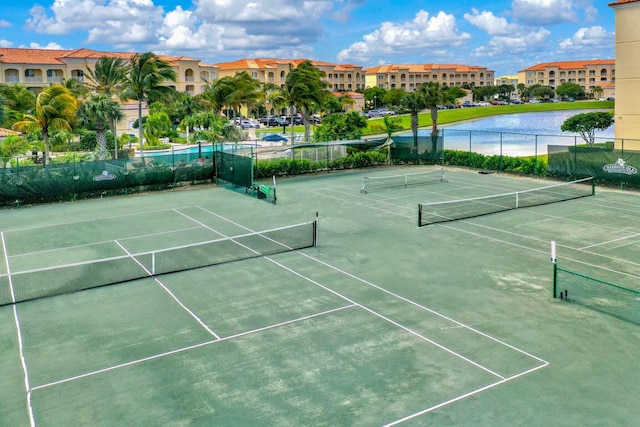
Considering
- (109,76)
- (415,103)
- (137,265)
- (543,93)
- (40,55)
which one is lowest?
(137,265)

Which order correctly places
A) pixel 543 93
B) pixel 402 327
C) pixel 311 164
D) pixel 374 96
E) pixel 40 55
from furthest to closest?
pixel 543 93, pixel 374 96, pixel 40 55, pixel 311 164, pixel 402 327

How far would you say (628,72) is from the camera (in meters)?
38.9

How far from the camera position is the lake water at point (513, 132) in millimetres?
66231

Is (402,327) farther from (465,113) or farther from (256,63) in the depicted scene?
(256,63)

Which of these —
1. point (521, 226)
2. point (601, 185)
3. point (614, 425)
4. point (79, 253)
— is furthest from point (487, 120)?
point (614, 425)

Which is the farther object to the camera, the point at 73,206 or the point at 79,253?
the point at 73,206

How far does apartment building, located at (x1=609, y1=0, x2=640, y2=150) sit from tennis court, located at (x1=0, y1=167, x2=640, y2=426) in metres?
15.1

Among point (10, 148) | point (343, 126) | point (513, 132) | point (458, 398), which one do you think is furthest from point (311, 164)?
point (458, 398)

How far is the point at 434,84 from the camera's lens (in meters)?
53.8

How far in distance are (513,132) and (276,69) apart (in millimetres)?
108132

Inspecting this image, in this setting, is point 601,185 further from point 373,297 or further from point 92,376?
point 92,376

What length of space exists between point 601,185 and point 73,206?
2803cm

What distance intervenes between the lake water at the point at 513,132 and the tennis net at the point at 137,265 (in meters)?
41.3

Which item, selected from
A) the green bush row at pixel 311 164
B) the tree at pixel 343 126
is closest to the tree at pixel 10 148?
the green bush row at pixel 311 164
